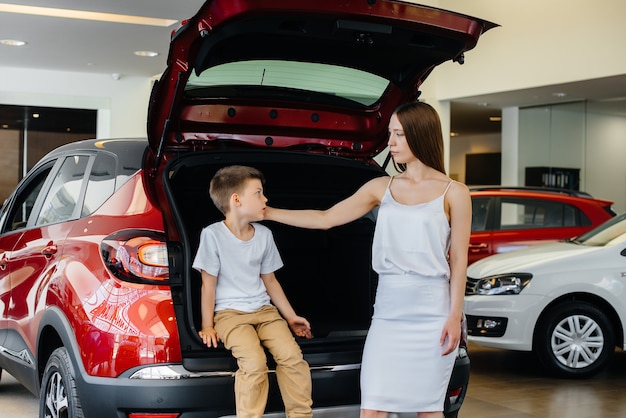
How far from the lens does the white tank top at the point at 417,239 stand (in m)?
2.90

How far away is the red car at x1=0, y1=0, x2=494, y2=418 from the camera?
298cm

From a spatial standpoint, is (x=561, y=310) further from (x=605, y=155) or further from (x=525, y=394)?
(x=605, y=155)

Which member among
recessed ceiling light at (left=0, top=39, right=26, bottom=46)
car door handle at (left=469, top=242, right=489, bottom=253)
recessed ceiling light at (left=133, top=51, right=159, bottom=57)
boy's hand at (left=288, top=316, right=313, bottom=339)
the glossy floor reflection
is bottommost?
the glossy floor reflection

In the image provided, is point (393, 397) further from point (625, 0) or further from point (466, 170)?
point (466, 170)

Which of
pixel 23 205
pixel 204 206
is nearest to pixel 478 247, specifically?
pixel 204 206

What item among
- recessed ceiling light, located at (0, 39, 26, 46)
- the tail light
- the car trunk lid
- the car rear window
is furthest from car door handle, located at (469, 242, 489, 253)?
recessed ceiling light, located at (0, 39, 26, 46)

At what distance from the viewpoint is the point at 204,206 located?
442 centimetres

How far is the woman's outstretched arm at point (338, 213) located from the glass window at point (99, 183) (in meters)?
0.67

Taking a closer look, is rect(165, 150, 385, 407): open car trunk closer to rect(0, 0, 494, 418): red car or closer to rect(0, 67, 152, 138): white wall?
rect(0, 0, 494, 418): red car

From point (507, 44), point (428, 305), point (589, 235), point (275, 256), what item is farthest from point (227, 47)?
point (507, 44)

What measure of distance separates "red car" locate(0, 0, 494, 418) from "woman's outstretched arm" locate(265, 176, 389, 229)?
0.39m

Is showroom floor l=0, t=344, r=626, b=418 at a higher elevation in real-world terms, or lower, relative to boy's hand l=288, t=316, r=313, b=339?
lower

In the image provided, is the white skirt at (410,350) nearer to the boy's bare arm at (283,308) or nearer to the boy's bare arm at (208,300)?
the boy's bare arm at (283,308)

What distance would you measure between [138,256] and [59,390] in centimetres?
72
